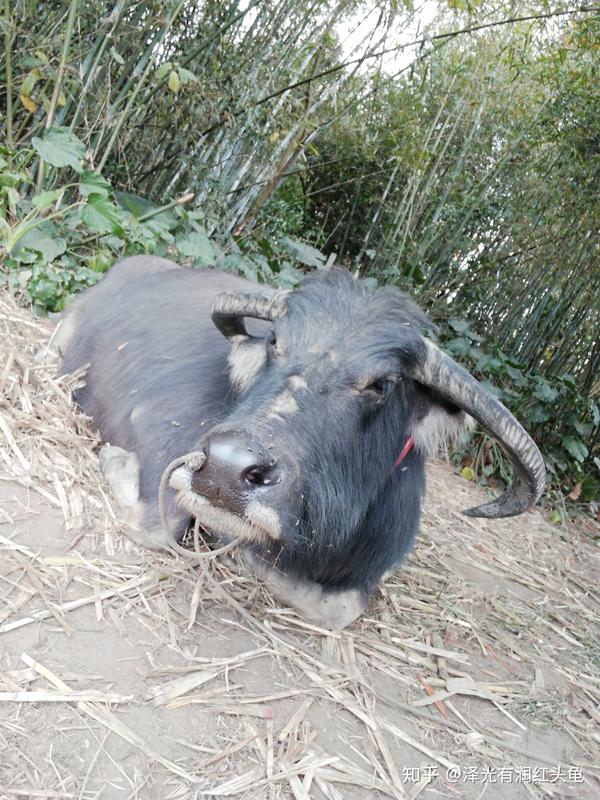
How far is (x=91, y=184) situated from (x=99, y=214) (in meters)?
0.23

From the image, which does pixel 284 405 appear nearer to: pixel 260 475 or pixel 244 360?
pixel 260 475

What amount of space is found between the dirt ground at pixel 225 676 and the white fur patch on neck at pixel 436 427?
76 cm

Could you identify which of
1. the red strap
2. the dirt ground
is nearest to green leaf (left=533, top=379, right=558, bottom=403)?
the dirt ground

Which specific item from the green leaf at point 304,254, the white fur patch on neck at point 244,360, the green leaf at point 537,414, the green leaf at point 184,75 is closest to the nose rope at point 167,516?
the white fur patch on neck at point 244,360

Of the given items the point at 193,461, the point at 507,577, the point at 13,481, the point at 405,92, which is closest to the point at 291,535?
the point at 193,461

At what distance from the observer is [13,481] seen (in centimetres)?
283

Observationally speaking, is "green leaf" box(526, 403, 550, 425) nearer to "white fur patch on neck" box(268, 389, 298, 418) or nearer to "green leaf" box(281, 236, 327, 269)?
"green leaf" box(281, 236, 327, 269)

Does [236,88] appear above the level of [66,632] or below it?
above

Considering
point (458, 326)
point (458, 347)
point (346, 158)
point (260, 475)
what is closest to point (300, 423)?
point (260, 475)

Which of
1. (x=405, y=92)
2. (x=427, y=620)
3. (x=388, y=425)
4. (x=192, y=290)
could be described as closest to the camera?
(x=388, y=425)

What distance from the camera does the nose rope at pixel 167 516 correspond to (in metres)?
2.20

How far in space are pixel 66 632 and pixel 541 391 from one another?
16.6 feet

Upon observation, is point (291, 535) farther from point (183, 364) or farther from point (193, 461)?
point (183, 364)

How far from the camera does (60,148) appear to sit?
15.6 ft
